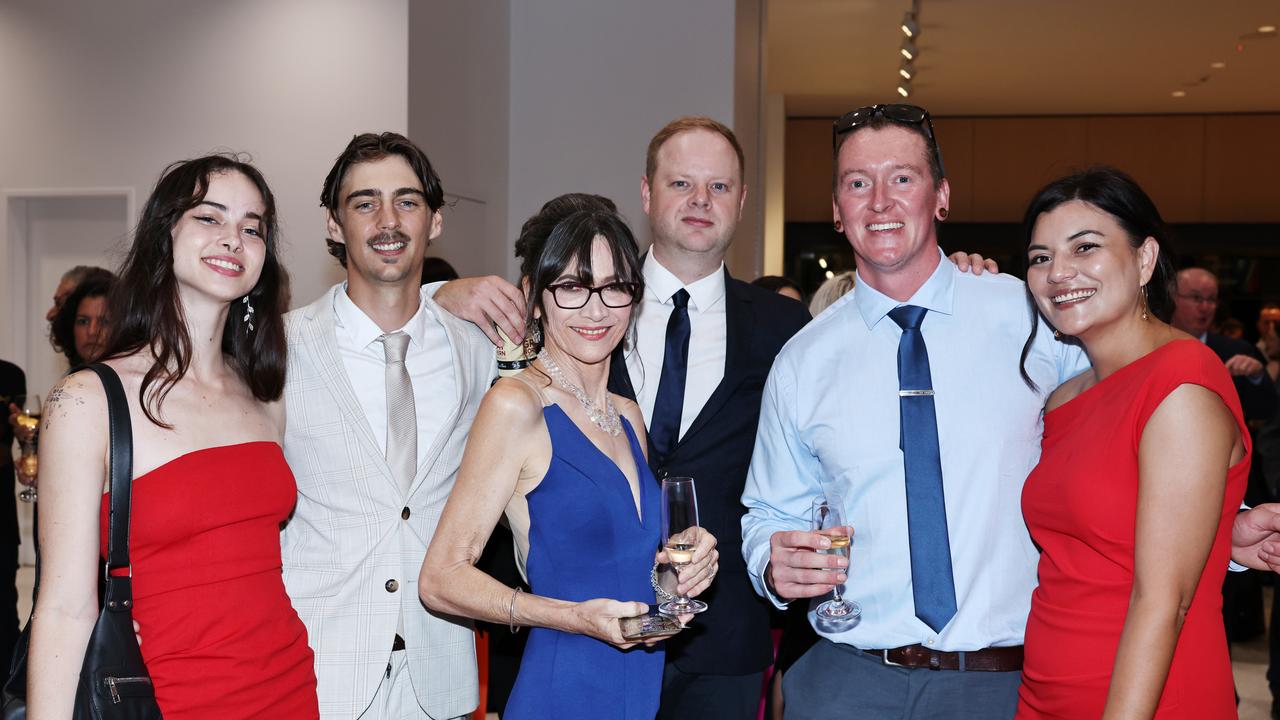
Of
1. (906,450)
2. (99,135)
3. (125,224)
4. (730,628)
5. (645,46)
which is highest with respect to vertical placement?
(645,46)

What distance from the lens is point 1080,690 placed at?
207cm

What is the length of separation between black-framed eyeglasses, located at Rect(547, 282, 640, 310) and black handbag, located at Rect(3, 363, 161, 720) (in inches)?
33.9

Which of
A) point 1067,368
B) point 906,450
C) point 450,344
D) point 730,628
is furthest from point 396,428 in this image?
point 1067,368

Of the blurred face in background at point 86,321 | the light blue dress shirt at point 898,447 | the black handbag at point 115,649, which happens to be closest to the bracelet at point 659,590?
the light blue dress shirt at point 898,447

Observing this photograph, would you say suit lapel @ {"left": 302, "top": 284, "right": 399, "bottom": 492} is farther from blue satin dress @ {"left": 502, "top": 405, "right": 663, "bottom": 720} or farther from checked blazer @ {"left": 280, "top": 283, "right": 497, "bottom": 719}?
blue satin dress @ {"left": 502, "top": 405, "right": 663, "bottom": 720}

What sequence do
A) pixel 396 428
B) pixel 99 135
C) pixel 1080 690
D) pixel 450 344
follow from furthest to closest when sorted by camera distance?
pixel 99 135 → pixel 450 344 → pixel 396 428 → pixel 1080 690

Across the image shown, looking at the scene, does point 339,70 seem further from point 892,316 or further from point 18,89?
point 892,316

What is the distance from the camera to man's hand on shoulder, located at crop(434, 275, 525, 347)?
109 inches

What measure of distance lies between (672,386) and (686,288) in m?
0.33

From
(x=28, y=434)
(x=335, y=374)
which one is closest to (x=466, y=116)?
(x=28, y=434)

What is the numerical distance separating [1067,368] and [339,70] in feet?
16.6

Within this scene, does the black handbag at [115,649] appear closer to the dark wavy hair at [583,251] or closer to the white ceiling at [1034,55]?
the dark wavy hair at [583,251]

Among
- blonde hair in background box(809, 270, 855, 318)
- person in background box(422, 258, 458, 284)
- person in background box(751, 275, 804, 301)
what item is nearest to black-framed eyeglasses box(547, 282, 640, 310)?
person in background box(422, 258, 458, 284)

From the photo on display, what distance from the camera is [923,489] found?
2309 mm
